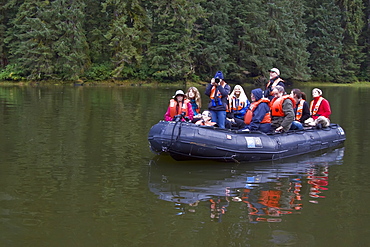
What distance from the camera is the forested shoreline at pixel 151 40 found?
36.9 meters

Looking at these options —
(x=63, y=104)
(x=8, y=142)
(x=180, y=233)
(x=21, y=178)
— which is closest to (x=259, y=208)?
(x=180, y=233)

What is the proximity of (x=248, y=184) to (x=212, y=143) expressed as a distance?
4.80ft

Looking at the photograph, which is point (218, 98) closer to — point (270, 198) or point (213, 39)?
point (270, 198)

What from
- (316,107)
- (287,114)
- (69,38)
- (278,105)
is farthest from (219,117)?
(69,38)

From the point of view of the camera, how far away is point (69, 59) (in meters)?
36.3

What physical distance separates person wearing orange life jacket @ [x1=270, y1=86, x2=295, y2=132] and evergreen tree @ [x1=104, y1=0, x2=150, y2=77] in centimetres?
2725

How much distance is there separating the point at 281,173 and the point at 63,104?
14.0 meters

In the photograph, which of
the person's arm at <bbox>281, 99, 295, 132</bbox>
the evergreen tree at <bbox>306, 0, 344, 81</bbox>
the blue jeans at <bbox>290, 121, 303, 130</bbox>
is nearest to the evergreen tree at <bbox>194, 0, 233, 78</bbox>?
the evergreen tree at <bbox>306, 0, 344, 81</bbox>

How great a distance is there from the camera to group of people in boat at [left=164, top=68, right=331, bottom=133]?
11.0 m

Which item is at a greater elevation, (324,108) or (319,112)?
(324,108)

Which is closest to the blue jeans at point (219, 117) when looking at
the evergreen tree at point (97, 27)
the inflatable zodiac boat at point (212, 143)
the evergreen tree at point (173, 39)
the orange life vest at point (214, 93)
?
the orange life vest at point (214, 93)

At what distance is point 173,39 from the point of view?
130ft

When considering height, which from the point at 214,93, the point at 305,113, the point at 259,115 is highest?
the point at 214,93

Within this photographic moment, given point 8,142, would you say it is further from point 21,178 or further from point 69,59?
point 69,59
